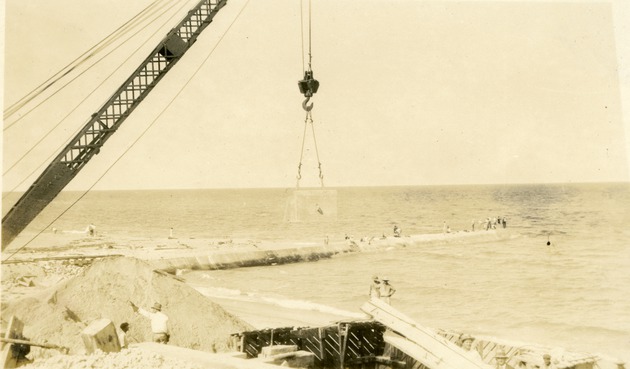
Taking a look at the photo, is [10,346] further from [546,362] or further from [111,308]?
[546,362]

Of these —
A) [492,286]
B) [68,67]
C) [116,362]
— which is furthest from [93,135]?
[492,286]

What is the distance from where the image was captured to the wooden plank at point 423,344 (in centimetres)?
1102

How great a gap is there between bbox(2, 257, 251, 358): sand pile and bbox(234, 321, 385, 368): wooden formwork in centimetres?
113

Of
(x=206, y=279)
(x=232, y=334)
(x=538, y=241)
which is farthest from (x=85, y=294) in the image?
(x=538, y=241)

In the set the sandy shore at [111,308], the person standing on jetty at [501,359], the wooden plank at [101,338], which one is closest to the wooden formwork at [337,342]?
the sandy shore at [111,308]

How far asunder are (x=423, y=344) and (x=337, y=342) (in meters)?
2.66

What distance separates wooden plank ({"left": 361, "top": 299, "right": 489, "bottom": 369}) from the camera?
1102 centimetres

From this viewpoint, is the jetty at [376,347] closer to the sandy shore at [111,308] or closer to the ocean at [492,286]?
Result: the sandy shore at [111,308]

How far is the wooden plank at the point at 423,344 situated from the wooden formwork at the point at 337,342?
133 cm

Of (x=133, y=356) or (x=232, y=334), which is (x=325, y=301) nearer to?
(x=232, y=334)

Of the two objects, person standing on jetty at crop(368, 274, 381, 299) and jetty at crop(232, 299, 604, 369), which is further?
person standing on jetty at crop(368, 274, 381, 299)

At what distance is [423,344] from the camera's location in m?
11.7

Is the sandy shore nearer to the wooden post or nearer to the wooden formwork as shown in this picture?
the wooden post

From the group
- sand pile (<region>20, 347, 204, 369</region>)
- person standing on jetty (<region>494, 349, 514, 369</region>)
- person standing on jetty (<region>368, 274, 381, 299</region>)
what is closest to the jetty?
person standing on jetty (<region>494, 349, 514, 369</region>)
